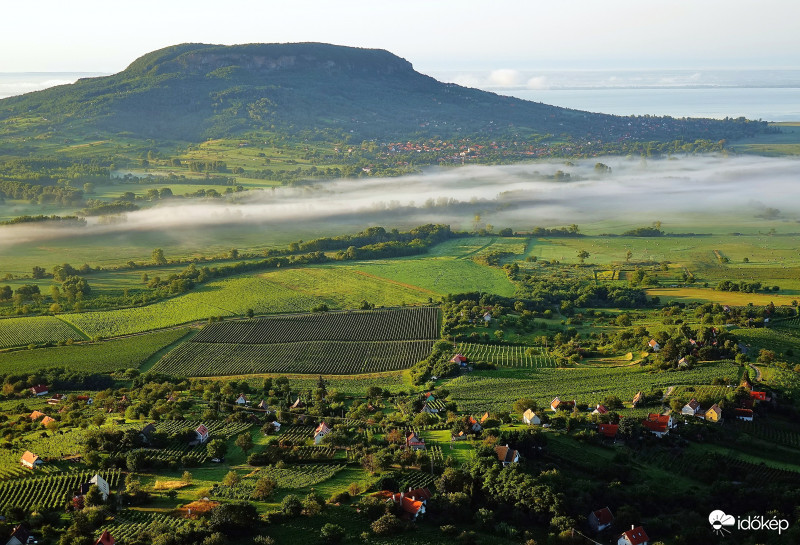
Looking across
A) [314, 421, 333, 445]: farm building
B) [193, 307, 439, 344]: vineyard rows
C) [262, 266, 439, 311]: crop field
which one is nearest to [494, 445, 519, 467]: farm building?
[314, 421, 333, 445]: farm building

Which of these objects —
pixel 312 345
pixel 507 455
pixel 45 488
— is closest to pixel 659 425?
pixel 507 455

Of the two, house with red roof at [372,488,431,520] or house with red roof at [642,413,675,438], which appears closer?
house with red roof at [372,488,431,520]

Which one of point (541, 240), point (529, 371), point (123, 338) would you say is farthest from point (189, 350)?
point (541, 240)

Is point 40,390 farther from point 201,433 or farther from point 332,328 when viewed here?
point 332,328

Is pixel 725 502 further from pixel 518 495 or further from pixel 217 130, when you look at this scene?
pixel 217 130

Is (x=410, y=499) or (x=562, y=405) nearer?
(x=410, y=499)

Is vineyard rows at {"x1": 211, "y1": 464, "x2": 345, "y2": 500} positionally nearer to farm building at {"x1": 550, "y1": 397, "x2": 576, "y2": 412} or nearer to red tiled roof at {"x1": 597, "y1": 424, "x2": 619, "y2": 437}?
red tiled roof at {"x1": 597, "y1": 424, "x2": 619, "y2": 437}
